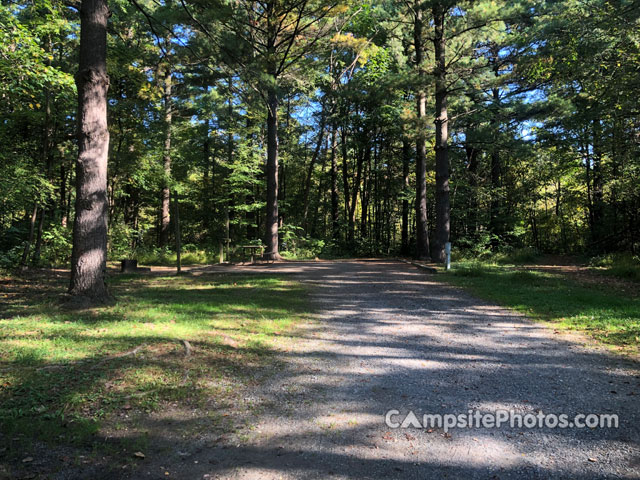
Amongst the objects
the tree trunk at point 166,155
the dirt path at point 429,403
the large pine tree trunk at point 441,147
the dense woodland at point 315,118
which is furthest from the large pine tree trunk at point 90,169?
the tree trunk at point 166,155

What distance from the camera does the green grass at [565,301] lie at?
5.50m

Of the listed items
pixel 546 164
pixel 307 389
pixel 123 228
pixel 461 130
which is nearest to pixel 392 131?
pixel 461 130

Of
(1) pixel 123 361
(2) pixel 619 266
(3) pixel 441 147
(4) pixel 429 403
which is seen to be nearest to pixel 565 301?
(4) pixel 429 403

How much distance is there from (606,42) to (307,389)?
40.0 feet

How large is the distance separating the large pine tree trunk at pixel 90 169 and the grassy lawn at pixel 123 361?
0.68m

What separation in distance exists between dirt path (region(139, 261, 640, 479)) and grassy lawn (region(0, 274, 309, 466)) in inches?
19.6

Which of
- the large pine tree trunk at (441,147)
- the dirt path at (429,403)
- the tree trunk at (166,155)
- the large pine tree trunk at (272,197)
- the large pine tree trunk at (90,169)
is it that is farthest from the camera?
the tree trunk at (166,155)

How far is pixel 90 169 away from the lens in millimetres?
6406

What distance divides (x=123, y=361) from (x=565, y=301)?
7972mm

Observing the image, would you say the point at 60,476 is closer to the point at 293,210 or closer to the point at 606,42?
the point at 606,42

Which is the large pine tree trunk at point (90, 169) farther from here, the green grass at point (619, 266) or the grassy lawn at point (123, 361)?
the green grass at point (619, 266)

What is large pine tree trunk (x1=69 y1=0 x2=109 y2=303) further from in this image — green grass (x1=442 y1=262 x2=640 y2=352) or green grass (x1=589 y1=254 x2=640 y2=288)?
green grass (x1=589 y1=254 x2=640 y2=288)

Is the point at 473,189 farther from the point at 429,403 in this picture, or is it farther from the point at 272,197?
the point at 429,403

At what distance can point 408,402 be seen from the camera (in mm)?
3363
